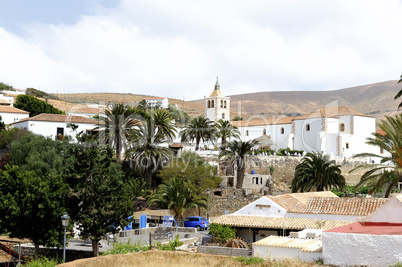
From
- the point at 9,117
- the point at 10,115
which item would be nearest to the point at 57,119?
the point at 9,117

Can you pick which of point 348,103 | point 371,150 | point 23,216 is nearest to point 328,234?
point 23,216

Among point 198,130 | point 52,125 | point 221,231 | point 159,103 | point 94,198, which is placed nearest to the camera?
point 94,198

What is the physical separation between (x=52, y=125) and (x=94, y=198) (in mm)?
31183

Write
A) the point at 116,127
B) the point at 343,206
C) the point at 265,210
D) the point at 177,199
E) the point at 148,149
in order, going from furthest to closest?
the point at 148,149 → the point at 116,127 → the point at 177,199 → the point at 265,210 → the point at 343,206

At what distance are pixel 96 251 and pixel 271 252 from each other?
868cm

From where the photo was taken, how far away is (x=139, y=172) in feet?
143

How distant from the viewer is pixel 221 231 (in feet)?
77.7

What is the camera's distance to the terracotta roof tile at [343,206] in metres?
23.4

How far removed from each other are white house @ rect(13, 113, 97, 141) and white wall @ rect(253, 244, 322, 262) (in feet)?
122

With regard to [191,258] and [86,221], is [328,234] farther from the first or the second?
[86,221]

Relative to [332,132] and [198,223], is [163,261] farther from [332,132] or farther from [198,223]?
[332,132]

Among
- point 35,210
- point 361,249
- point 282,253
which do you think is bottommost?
Answer: point 282,253

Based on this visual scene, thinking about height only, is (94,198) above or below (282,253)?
above

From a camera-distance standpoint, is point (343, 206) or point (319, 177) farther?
point (319, 177)
